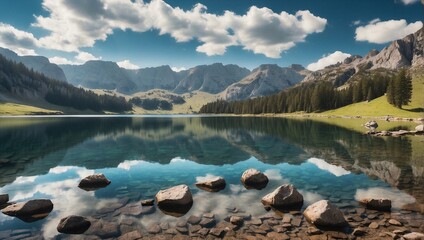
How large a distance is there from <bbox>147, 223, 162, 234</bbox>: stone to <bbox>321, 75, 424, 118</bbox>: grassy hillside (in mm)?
131889

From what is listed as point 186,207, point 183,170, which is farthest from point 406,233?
point 183,170

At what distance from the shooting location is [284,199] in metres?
19.4

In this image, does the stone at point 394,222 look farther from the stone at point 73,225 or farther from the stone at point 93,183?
the stone at point 93,183

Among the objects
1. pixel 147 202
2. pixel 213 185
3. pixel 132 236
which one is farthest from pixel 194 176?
pixel 132 236

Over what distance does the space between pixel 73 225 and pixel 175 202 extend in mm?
6583

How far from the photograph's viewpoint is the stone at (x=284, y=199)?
1930 centimetres

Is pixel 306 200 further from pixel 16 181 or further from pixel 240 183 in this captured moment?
pixel 16 181

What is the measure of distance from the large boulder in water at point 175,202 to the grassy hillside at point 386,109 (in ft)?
420

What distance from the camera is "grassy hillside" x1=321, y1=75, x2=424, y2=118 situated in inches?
4825

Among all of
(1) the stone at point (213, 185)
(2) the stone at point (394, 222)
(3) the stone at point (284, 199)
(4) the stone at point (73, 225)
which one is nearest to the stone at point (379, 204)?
(2) the stone at point (394, 222)

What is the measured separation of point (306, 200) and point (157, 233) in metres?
12.0

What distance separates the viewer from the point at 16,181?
27266mm

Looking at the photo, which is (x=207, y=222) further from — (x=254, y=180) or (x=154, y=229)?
(x=254, y=180)

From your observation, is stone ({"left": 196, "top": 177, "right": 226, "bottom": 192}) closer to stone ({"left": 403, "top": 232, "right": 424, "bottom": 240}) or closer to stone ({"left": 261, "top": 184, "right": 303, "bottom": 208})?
stone ({"left": 261, "top": 184, "right": 303, "bottom": 208})
